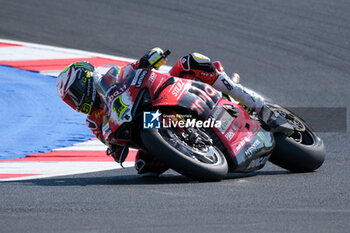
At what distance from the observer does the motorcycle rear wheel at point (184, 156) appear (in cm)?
580

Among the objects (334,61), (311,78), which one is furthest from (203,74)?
(334,61)

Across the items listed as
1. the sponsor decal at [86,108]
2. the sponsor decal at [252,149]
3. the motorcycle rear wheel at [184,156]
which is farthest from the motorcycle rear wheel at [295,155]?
the sponsor decal at [86,108]

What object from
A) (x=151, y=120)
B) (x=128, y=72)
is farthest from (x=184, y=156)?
(x=128, y=72)

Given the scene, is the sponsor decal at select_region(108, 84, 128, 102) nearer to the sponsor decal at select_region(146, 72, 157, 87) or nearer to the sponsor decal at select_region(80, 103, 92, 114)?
the sponsor decal at select_region(146, 72, 157, 87)

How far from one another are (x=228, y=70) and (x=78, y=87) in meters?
6.02

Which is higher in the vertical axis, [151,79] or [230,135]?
[151,79]

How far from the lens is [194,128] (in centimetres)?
634

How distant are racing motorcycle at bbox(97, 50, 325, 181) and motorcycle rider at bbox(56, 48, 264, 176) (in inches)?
3.8

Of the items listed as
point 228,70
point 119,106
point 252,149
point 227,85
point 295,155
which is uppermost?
point 227,85

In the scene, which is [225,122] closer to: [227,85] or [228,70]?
[227,85]

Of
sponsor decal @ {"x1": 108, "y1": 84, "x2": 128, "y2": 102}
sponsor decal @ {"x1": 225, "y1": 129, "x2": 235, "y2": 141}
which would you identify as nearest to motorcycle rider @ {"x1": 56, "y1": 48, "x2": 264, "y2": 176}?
sponsor decal @ {"x1": 108, "y1": 84, "x2": 128, "y2": 102}

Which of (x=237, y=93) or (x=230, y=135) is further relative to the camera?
(x=237, y=93)

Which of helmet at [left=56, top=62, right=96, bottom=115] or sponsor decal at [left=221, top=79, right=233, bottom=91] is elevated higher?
sponsor decal at [left=221, top=79, right=233, bottom=91]

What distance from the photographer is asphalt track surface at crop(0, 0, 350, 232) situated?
4.44 metres
